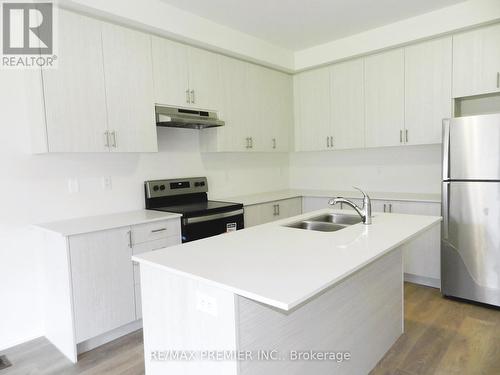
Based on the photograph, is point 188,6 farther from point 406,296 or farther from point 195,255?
point 406,296

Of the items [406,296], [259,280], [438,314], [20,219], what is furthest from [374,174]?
[20,219]

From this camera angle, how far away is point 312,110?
14.8 ft

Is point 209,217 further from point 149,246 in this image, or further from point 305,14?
point 305,14

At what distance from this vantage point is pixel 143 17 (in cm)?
285

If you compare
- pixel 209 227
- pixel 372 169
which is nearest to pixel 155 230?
pixel 209 227

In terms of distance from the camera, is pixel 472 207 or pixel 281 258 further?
pixel 472 207

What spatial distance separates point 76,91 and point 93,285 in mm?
1426

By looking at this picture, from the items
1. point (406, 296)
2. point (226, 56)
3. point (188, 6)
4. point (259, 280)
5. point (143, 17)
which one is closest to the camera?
point (259, 280)

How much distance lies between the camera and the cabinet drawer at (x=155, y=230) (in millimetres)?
2734

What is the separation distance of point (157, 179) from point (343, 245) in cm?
222

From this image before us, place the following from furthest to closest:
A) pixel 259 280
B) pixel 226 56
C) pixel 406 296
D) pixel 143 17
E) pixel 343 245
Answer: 1. pixel 226 56
2. pixel 406 296
3. pixel 143 17
4. pixel 343 245
5. pixel 259 280

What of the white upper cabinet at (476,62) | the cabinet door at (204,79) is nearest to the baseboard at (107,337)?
the cabinet door at (204,79)

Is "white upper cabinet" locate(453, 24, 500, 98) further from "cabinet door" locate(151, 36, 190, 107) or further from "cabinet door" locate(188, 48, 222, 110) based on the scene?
"cabinet door" locate(151, 36, 190, 107)

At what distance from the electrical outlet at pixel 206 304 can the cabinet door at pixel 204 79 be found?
7.64 ft
